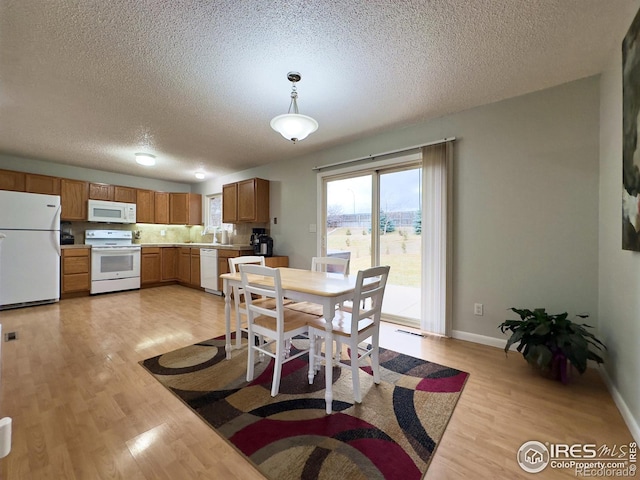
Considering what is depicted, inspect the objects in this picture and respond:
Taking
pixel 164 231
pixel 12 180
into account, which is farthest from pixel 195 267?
pixel 12 180

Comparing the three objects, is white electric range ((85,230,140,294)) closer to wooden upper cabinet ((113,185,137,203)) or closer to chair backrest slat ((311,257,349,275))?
wooden upper cabinet ((113,185,137,203))

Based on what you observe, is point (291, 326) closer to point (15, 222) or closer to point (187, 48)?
point (187, 48)

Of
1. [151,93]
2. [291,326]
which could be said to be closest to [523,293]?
[291,326]

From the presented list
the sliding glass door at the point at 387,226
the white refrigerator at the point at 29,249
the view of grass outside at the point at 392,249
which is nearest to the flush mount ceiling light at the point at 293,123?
the sliding glass door at the point at 387,226

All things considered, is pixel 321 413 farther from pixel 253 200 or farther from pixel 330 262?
pixel 253 200

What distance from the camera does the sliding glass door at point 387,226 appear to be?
3.27 m

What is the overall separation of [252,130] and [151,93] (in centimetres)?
111

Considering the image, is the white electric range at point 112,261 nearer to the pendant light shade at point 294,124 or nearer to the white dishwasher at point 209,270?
the white dishwasher at point 209,270

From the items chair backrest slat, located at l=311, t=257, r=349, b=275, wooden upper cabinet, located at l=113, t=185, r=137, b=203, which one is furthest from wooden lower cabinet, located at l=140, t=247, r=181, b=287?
chair backrest slat, located at l=311, t=257, r=349, b=275

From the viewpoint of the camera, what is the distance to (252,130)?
132 inches

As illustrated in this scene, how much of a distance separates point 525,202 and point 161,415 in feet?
10.8

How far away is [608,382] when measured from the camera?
194 centimetres

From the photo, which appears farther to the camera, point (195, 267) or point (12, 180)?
point (195, 267)

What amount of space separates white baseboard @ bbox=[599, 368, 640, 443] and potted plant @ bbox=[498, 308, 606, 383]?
184mm
